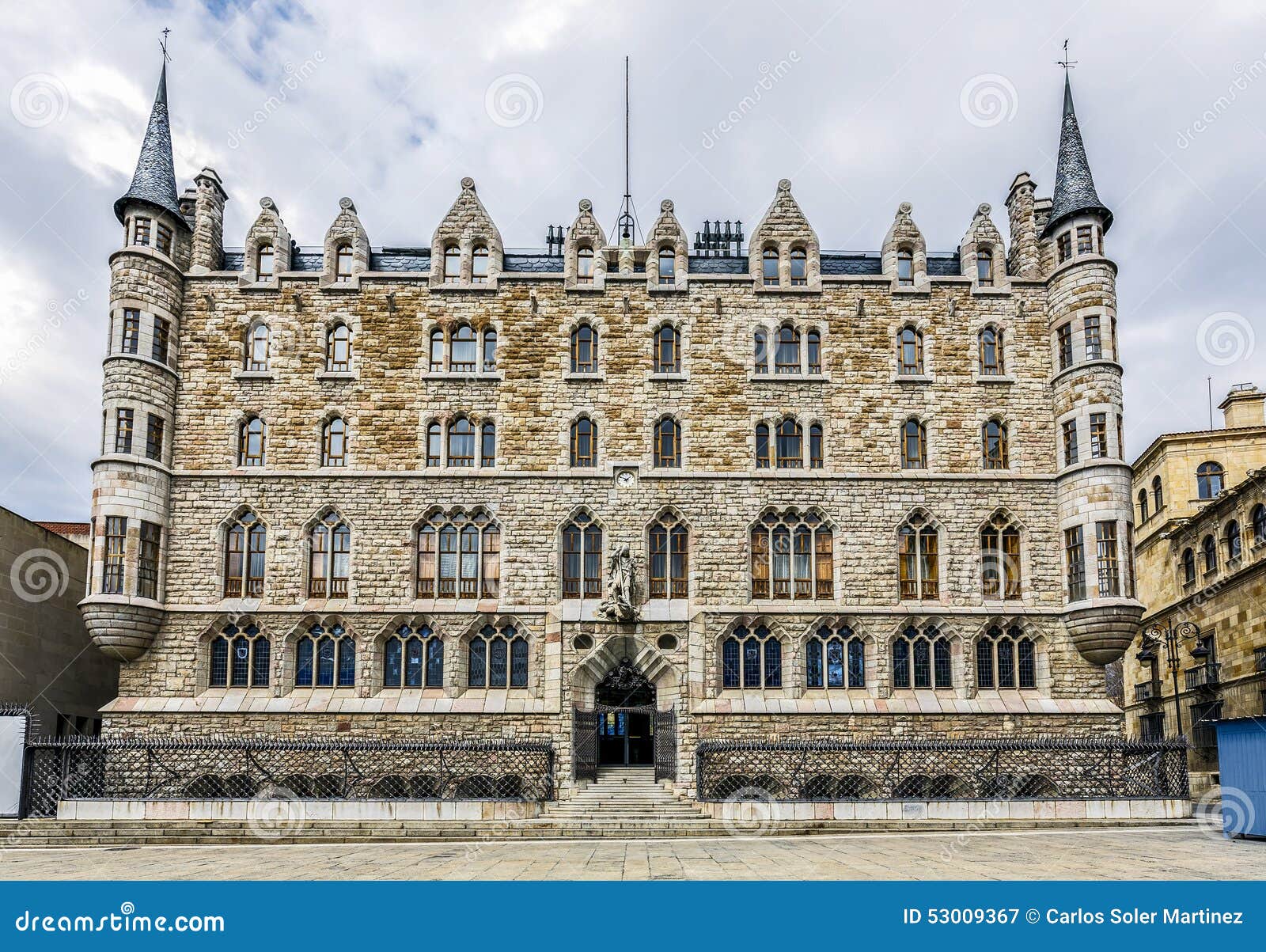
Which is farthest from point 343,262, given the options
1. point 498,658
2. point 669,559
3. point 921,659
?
point 921,659

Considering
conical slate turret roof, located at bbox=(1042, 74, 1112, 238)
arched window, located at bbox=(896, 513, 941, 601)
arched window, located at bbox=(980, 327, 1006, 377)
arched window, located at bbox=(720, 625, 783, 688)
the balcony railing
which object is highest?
conical slate turret roof, located at bbox=(1042, 74, 1112, 238)

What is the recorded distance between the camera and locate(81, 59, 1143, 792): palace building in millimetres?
29609

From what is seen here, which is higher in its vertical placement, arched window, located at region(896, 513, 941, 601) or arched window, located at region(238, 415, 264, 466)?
arched window, located at region(238, 415, 264, 466)

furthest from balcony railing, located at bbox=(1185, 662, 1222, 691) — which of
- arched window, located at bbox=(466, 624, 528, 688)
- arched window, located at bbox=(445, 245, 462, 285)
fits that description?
arched window, located at bbox=(445, 245, 462, 285)

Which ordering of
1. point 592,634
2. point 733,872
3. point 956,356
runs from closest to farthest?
point 733,872, point 592,634, point 956,356

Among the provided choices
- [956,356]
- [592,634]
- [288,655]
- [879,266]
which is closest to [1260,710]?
[956,356]

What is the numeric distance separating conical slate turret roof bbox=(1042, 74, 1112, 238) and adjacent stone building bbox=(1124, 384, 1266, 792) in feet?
29.4

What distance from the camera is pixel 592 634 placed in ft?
98.1

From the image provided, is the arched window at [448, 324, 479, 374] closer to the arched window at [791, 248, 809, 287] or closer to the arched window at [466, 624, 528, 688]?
the arched window at [466, 624, 528, 688]

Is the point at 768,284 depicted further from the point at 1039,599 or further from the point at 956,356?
the point at 1039,599

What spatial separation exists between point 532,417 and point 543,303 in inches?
133

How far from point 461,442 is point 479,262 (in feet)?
18.0

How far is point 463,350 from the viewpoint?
3194cm

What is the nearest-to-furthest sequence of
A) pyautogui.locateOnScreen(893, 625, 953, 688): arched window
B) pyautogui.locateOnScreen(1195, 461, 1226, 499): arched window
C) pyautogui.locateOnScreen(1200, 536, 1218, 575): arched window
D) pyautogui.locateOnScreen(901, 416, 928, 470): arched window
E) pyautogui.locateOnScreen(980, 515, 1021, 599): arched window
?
pyautogui.locateOnScreen(893, 625, 953, 688): arched window → pyautogui.locateOnScreen(980, 515, 1021, 599): arched window → pyautogui.locateOnScreen(901, 416, 928, 470): arched window → pyautogui.locateOnScreen(1200, 536, 1218, 575): arched window → pyautogui.locateOnScreen(1195, 461, 1226, 499): arched window
